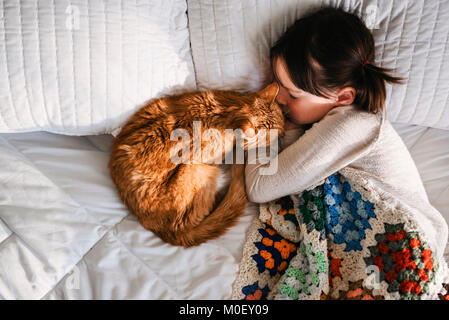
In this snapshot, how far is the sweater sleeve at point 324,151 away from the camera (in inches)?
34.0

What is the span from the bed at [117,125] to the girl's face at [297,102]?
0.09m

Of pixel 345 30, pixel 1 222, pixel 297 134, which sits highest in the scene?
pixel 345 30

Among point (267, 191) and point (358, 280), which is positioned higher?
point (267, 191)

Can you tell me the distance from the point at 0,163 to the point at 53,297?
427 millimetres

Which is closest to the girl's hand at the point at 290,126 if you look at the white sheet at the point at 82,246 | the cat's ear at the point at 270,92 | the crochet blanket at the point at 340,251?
the cat's ear at the point at 270,92

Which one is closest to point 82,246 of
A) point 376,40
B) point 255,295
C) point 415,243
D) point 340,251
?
point 255,295

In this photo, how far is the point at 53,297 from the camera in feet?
2.52

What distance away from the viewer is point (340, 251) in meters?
0.86

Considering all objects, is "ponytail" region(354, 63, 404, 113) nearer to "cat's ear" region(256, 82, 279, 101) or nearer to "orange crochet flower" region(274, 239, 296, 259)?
"cat's ear" region(256, 82, 279, 101)

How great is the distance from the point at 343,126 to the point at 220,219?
444 millimetres

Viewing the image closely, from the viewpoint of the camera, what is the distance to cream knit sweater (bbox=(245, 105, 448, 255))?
2.82 feet

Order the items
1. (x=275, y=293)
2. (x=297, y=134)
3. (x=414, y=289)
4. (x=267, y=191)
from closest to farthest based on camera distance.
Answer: (x=414, y=289), (x=275, y=293), (x=267, y=191), (x=297, y=134)

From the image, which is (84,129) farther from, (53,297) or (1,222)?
(53,297)
